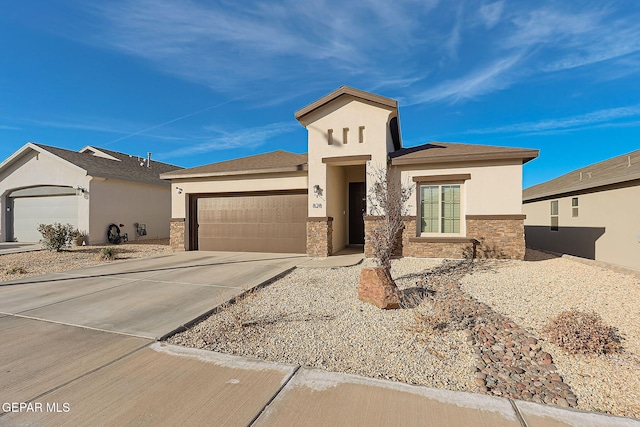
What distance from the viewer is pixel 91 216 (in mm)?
14297

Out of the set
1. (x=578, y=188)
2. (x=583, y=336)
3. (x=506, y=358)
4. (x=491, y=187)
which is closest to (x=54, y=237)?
(x=506, y=358)

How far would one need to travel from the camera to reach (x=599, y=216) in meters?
11.3

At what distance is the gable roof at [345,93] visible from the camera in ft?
31.8

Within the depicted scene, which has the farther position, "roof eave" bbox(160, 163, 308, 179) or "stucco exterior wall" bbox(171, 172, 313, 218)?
"stucco exterior wall" bbox(171, 172, 313, 218)

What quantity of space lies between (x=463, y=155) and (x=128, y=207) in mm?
16960

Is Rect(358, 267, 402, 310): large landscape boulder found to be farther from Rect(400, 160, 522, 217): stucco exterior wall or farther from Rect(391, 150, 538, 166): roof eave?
Rect(400, 160, 522, 217): stucco exterior wall

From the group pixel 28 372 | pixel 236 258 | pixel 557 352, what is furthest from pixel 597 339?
pixel 236 258

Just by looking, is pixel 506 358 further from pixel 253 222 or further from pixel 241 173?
pixel 241 173

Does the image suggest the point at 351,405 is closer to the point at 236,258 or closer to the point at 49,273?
the point at 236,258

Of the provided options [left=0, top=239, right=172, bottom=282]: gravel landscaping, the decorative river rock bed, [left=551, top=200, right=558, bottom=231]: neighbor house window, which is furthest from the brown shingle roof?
[left=551, top=200, right=558, bottom=231]: neighbor house window

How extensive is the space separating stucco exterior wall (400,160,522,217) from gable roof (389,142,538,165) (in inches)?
11.0

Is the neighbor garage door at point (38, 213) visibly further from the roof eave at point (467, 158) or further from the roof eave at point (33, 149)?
the roof eave at point (467, 158)

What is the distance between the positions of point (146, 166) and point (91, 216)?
25.3 ft

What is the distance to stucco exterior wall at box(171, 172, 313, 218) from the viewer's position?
11.2 m
